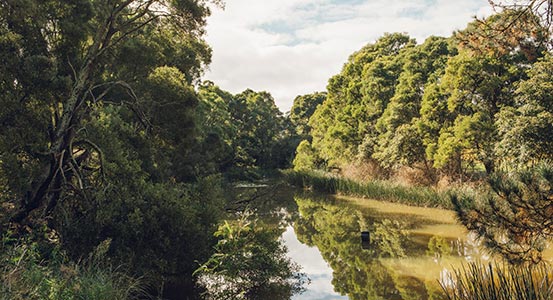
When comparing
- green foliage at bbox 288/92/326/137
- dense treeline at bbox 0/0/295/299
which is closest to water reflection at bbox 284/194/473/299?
dense treeline at bbox 0/0/295/299

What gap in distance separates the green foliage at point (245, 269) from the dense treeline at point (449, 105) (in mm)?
4954

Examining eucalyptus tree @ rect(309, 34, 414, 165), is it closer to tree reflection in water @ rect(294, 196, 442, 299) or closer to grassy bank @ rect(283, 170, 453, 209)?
grassy bank @ rect(283, 170, 453, 209)

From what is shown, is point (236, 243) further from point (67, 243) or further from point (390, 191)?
point (390, 191)

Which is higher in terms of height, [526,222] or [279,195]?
[526,222]

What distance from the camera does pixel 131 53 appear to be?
1227 centimetres

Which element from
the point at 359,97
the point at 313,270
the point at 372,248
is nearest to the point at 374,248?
the point at 372,248

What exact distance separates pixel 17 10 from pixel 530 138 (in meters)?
15.0

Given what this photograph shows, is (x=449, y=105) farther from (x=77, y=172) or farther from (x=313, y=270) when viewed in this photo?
(x=77, y=172)

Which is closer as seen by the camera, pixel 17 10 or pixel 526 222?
pixel 526 222

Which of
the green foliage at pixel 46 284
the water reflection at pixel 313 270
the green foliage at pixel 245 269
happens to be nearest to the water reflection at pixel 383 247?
the water reflection at pixel 313 270

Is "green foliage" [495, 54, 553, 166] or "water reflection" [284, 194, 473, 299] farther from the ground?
"green foliage" [495, 54, 553, 166]

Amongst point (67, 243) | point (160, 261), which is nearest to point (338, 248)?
point (160, 261)

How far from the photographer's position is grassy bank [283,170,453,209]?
62.6ft

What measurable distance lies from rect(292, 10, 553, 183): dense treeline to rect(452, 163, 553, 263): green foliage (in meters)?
1.78
